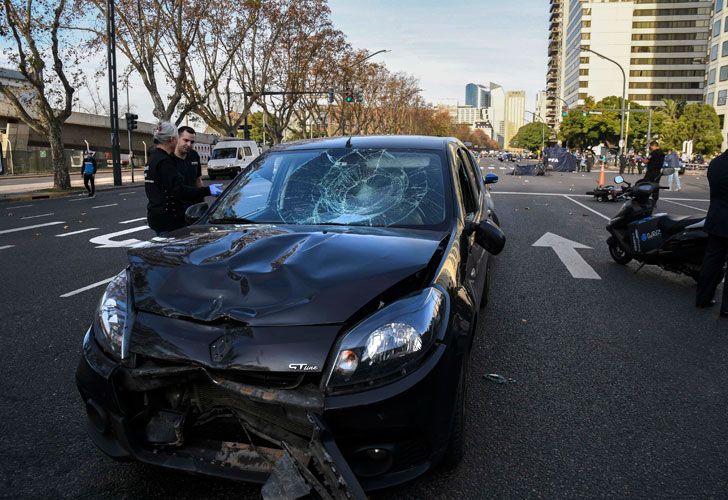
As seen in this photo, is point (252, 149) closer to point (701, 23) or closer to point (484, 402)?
point (484, 402)

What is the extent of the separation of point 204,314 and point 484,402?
1.99 m

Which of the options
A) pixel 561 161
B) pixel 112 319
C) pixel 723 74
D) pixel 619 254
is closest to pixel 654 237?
pixel 619 254

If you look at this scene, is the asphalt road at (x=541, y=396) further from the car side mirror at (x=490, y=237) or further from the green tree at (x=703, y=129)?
the green tree at (x=703, y=129)

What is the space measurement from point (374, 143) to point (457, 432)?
229 cm

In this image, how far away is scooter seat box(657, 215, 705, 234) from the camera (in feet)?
23.0

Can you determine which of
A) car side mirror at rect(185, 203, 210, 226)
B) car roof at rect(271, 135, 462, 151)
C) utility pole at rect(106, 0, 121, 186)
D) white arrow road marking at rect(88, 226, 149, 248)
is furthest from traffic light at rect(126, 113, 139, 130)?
car side mirror at rect(185, 203, 210, 226)

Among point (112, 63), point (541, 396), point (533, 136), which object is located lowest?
point (541, 396)

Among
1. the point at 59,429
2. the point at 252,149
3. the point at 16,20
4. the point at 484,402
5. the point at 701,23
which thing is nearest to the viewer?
the point at 59,429

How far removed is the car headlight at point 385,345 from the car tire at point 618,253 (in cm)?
658

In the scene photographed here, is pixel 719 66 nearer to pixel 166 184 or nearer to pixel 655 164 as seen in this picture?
pixel 655 164

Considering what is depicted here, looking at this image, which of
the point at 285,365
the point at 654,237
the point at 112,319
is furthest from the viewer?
the point at 654,237

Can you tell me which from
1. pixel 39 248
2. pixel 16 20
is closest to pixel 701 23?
pixel 16 20

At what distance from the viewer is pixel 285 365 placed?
222 centimetres

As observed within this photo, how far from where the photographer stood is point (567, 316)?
5754 mm
